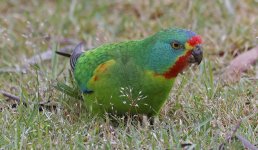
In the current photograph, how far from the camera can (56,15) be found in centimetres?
630

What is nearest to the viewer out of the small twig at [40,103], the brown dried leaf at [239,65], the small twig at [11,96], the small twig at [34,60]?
the small twig at [40,103]

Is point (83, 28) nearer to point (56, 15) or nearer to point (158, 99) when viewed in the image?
point (56, 15)

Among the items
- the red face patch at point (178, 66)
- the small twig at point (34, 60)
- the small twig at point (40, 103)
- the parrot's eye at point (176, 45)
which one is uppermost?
the small twig at point (34, 60)

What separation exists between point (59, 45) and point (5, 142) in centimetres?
225

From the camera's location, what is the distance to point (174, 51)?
3941 mm

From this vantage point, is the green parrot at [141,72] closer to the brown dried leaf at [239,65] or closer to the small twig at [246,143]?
the small twig at [246,143]

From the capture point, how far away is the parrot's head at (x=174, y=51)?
391cm

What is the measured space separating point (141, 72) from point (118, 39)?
1990 millimetres

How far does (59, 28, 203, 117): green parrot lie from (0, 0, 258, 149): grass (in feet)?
0.40

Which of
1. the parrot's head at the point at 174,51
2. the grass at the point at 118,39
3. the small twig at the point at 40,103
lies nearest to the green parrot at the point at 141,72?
the parrot's head at the point at 174,51

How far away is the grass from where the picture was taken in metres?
3.78

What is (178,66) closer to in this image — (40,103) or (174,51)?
(174,51)

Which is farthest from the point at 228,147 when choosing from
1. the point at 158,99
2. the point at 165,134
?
the point at 158,99

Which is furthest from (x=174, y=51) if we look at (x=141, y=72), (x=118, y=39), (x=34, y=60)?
(x=118, y=39)
